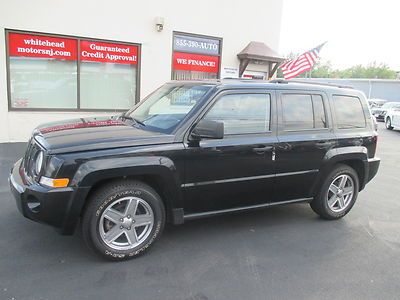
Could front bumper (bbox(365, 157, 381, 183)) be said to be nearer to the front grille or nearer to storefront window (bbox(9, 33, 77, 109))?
the front grille

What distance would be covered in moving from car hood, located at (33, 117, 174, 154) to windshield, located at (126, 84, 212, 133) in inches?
7.6

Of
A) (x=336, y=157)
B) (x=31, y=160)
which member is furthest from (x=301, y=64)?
(x=31, y=160)

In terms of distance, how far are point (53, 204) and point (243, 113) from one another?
216 centimetres

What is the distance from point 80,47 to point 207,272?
763 cm

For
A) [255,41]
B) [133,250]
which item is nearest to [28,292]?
[133,250]

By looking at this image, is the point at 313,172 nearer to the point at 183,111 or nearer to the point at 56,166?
the point at 183,111

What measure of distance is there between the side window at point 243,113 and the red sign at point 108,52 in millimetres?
6594

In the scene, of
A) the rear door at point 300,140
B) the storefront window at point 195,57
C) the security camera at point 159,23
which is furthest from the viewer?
the storefront window at point 195,57

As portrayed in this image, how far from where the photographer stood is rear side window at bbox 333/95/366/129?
4977 mm

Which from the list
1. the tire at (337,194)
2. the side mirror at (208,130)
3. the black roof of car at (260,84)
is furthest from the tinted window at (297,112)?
the side mirror at (208,130)

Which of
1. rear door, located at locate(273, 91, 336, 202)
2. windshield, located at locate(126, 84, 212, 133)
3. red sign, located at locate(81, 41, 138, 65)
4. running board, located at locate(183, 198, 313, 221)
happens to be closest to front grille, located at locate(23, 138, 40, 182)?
windshield, located at locate(126, 84, 212, 133)

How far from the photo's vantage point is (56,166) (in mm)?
3338

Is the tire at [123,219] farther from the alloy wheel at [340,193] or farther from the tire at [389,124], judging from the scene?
the tire at [389,124]

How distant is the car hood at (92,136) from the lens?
345 cm
